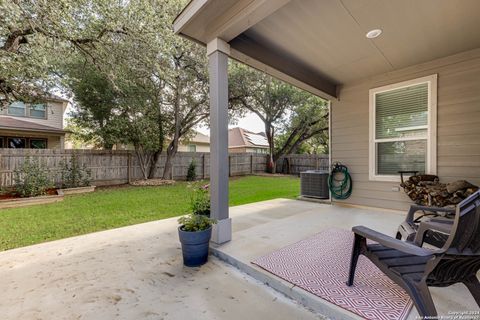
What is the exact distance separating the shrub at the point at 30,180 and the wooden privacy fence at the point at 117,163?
56 centimetres

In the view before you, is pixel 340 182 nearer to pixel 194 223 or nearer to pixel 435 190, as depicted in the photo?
pixel 435 190

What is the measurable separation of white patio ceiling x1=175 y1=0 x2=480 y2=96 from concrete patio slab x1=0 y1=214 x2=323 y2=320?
2672 mm

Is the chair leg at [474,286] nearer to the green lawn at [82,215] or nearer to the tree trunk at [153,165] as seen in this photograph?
the green lawn at [82,215]

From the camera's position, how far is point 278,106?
13250 millimetres

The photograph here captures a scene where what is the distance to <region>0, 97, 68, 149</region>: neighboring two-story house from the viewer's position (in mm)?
10047

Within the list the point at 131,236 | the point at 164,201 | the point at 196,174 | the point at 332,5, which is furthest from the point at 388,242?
the point at 196,174

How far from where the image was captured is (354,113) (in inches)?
192

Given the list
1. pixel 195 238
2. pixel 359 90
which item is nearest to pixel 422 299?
pixel 195 238

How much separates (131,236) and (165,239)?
21.4 inches

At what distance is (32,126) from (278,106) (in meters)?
12.1

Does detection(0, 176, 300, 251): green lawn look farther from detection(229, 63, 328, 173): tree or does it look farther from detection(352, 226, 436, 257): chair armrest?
detection(229, 63, 328, 173): tree

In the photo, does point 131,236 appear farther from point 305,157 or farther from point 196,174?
point 305,157

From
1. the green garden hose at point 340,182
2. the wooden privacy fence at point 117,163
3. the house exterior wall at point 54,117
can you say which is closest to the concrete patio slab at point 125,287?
the green garden hose at point 340,182

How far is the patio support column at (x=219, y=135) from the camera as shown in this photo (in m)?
2.78
